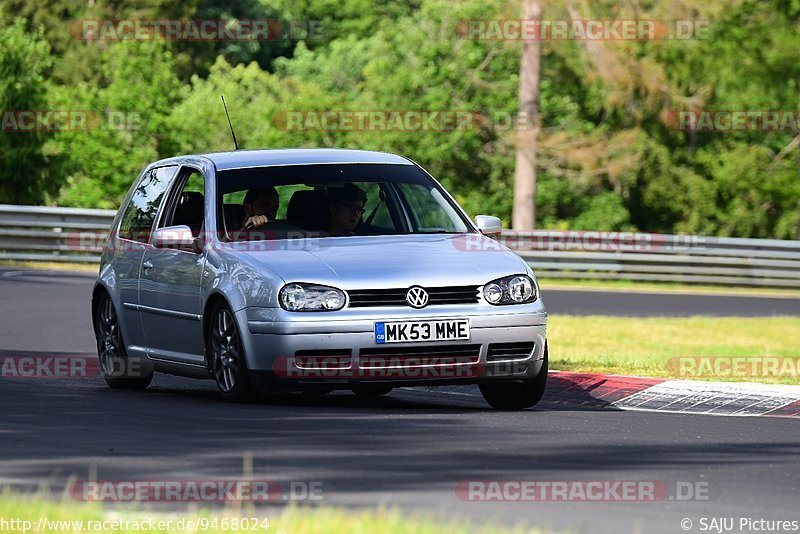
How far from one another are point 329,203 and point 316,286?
1309 millimetres

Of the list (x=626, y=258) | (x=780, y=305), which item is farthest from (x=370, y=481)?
(x=626, y=258)

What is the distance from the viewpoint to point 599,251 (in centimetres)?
3562

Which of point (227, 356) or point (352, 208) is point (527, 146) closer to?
point (352, 208)

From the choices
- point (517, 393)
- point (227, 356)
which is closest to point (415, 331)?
point (517, 393)

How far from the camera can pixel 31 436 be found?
9.09 m

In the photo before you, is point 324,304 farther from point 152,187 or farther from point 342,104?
point 342,104

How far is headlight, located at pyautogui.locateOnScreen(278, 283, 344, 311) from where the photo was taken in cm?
1043

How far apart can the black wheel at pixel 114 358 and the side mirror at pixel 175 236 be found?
54.4 inches

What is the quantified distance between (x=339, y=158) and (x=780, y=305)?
19.6 metres

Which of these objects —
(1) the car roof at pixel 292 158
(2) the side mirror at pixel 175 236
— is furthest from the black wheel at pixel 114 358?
(1) the car roof at pixel 292 158

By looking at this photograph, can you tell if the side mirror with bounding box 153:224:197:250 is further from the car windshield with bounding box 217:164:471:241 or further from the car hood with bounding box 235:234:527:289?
the car hood with bounding box 235:234:527:289

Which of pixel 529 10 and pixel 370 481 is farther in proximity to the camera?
pixel 529 10

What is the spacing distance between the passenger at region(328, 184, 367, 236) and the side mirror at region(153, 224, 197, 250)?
0.91m

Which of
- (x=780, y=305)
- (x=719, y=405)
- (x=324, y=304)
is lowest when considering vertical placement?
(x=780, y=305)
